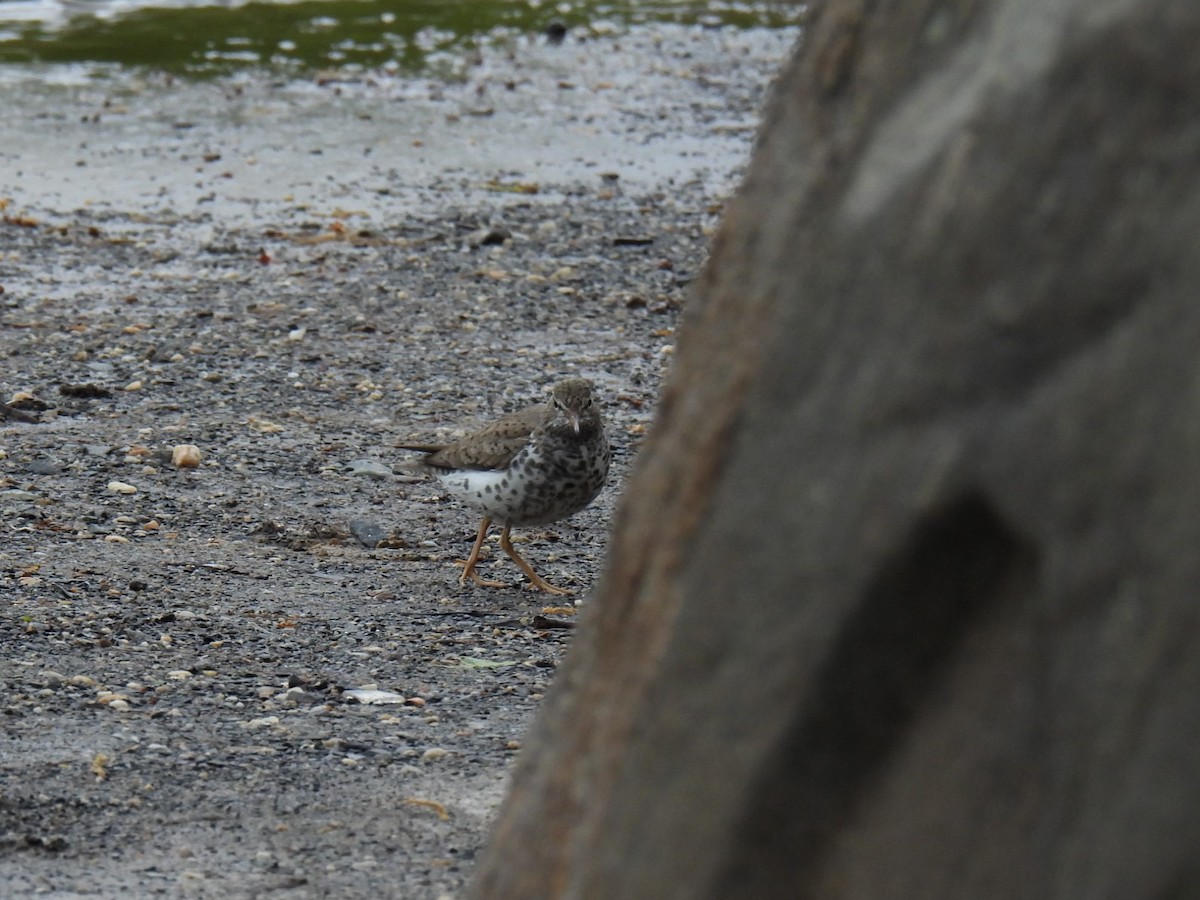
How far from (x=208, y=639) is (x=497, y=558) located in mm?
1580

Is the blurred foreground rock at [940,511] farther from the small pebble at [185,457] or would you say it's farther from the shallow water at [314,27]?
the shallow water at [314,27]

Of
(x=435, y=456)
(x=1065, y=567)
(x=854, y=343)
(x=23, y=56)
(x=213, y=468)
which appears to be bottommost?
(x=23, y=56)

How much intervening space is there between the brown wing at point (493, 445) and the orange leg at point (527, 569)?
288 millimetres

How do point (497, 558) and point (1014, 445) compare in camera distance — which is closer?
point (1014, 445)

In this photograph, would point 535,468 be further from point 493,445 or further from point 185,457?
point 185,457

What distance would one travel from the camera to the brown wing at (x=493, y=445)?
22.6 feet

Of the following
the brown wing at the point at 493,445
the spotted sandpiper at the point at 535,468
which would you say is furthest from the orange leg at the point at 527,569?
the brown wing at the point at 493,445

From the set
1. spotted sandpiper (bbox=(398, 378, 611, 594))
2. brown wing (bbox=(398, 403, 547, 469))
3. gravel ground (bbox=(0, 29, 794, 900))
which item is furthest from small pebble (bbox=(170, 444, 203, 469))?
spotted sandpiper (bbox=(398, 378, 611, 594))

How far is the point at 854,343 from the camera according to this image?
2363 mm

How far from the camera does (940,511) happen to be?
7.54ft

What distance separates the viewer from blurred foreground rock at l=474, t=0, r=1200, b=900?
2.18 m

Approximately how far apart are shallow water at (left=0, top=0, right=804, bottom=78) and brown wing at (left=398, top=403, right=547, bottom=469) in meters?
10.2

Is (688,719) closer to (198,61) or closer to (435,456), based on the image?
(435,456)

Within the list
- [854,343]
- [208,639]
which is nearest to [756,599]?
[854,343]
